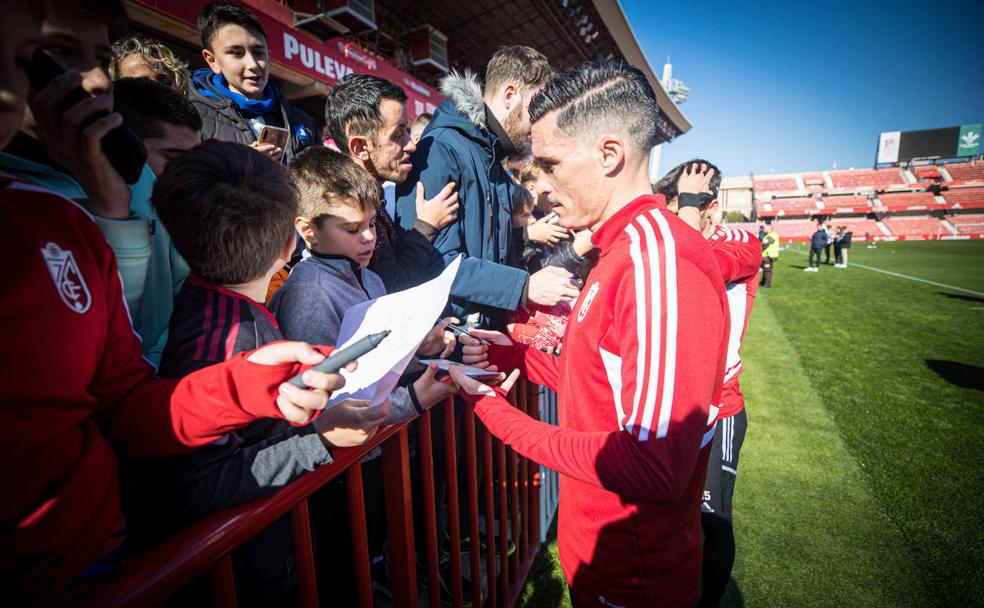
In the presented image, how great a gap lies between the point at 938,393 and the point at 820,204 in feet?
183

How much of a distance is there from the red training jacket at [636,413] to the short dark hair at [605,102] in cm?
29

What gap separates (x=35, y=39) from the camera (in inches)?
26.4

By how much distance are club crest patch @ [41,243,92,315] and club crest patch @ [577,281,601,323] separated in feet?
3.91

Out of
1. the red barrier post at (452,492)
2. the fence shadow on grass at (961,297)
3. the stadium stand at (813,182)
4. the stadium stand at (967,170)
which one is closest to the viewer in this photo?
the red barrier post at (452,492)

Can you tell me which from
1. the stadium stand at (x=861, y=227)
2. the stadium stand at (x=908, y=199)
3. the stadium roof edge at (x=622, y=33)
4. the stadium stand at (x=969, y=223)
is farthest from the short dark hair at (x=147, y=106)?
the stadium stand at (x=908, y=199)

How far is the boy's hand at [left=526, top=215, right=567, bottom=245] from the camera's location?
2.80m

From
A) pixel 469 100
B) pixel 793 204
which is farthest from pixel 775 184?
pixel 469 100

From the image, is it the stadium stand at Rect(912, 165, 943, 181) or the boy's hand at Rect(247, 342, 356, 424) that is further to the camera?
the stadium stand at Rect(912, 165, 943, 181)

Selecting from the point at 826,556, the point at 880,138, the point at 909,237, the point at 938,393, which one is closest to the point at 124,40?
the point at 826,556

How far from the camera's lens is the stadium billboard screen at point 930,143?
46312mm

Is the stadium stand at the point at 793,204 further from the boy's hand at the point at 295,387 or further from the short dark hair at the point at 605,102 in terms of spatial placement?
the boy's hand at the point at 295,387

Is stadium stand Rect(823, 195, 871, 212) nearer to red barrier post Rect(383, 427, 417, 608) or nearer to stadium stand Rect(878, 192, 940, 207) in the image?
stadium stand Rect(878, 192, 940, 207)

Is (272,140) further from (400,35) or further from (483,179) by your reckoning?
(400,35)

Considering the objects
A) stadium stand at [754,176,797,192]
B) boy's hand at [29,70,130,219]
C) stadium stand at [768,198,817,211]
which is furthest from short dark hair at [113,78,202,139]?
stadium stand at [754,176,797,192]
